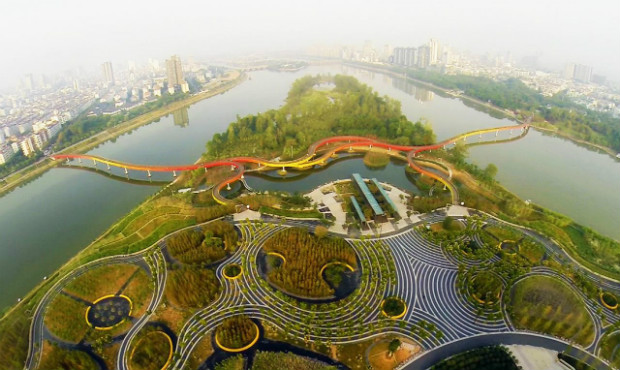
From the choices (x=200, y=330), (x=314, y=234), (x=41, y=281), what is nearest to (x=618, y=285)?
(x=314, y=234)

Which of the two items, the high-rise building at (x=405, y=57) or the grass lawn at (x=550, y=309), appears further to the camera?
the high-rise building at (x=405, y=57)

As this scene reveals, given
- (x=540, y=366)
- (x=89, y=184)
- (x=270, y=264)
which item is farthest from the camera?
(x=89, y=184)

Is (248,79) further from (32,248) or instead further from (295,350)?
(295,350)

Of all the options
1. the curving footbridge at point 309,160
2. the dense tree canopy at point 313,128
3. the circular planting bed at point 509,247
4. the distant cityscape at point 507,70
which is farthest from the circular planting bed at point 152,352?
the distant cityscape at point 507,70

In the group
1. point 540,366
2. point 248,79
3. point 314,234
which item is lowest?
point 540,366

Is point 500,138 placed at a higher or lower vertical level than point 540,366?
higher

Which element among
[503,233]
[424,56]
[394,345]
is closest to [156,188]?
[394,345]

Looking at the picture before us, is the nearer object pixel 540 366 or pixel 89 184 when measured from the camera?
pixel 540 366

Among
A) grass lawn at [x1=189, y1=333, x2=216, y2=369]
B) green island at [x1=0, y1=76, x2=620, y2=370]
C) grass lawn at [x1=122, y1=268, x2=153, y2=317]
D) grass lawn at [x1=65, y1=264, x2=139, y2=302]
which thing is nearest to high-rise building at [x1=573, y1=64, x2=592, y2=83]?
green island at [x1=0, y1=76, x2=620, y2=370]

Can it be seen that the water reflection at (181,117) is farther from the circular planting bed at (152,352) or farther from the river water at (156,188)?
the circular planting bed at (152,352)
